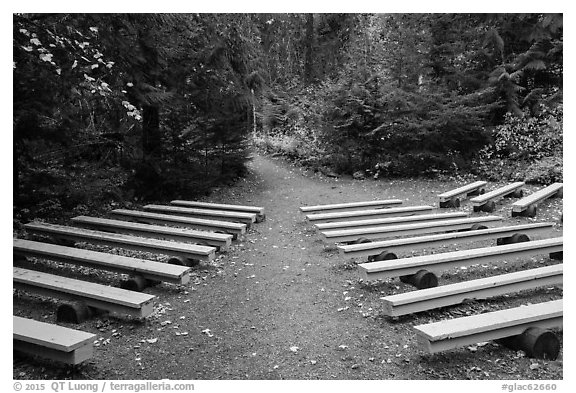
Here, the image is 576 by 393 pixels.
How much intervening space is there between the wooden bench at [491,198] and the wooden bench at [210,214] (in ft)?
17.7

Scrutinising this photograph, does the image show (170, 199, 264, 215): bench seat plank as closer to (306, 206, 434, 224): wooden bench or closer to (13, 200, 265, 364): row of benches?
(13, 200, 265, 364): row of benches

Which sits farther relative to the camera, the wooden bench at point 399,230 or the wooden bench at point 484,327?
the wooden bench at point 399,230

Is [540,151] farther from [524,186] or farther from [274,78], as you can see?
[274,78]

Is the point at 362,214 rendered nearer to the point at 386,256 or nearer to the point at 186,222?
the point at 386,256

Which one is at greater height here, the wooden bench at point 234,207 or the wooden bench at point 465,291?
the wooden bench at point 234,207

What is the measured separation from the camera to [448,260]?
604cm

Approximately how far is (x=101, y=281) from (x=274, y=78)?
27354 mm

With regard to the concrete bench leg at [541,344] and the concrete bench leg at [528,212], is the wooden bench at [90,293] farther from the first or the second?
the concrete bench leg at [528,212]

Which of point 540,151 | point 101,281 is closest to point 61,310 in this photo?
point 101,281

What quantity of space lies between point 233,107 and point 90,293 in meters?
9.71

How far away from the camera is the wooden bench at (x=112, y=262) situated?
19.5ft

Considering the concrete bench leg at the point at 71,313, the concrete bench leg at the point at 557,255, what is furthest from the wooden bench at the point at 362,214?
the concrete bench leg at the point at 71,313

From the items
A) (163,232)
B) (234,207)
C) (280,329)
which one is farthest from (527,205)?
(163,232)

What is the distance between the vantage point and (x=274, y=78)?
31.8m
